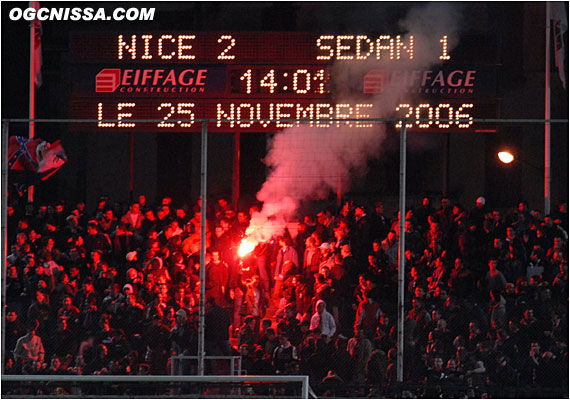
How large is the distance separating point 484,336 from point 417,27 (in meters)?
9.24

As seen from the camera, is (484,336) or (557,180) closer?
(484,336)

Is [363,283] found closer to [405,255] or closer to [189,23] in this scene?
[405,255]

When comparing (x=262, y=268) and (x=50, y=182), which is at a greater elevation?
(x=50, y=182)

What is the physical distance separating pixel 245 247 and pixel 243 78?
3444mm

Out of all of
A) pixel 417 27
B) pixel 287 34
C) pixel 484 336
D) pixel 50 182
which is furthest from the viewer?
pixel 50 182

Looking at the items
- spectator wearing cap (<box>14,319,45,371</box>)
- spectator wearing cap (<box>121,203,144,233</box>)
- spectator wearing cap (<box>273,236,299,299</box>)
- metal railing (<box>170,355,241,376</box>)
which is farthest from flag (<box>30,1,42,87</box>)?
metal railing (<box>170,355,241,376</box>)

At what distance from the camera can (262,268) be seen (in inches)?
437

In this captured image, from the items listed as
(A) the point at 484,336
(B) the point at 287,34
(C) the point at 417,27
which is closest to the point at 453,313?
(A) the point at 484,336

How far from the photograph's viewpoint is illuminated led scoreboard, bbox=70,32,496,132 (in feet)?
45.5

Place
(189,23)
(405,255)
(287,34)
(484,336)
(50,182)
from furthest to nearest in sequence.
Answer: (50,182) < (189,23) < (287,34) < (405,255) < (484,336)

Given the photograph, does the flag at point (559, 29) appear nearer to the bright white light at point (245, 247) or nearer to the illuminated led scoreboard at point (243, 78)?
the illuminated led scoreboard at point (243, 78)

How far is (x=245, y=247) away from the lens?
11258 millimetres

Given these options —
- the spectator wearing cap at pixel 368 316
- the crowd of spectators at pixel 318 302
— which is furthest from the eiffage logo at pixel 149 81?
the spectator wearing cap at pixel 368 316

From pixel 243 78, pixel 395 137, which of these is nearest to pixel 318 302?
pixel 243 78
